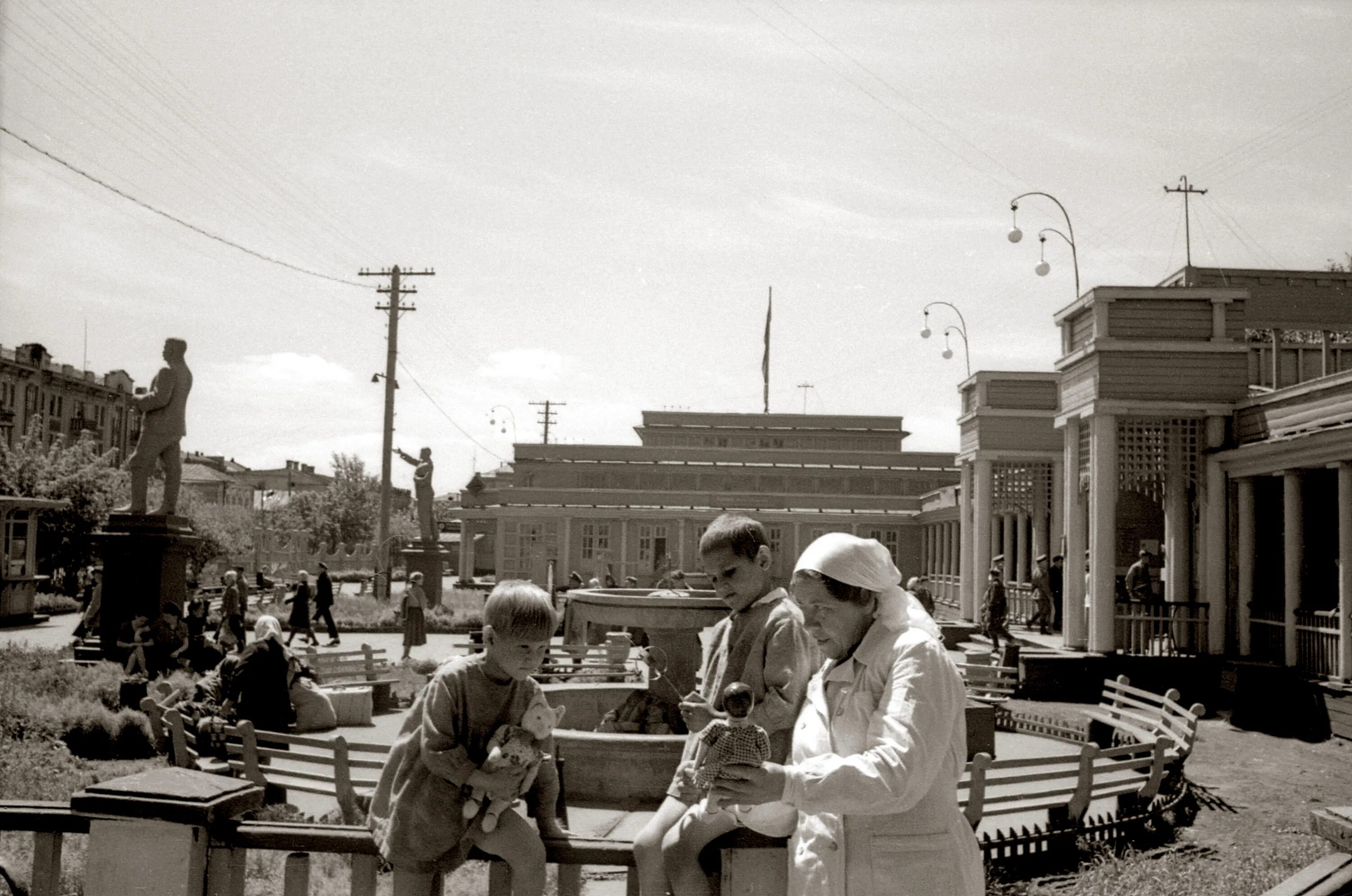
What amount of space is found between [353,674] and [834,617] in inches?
541

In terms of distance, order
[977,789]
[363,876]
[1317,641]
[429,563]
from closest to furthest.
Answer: [363,876] → [977,789] → [1317,641] → [429,563]

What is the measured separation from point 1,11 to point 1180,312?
17.0 metres

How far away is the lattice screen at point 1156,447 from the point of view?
18.8m

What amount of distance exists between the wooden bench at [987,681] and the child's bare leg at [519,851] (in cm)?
1347

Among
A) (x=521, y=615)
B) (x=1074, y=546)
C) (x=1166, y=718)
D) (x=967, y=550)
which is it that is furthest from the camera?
(x=967, y=550)

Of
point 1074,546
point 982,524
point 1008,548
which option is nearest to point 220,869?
point 1074,546

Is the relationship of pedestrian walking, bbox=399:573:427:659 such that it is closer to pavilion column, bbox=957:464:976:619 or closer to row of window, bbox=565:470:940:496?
pavilion column, bbox=957:464:976:619

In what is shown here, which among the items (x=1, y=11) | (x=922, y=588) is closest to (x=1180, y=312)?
(x=922, y=588)

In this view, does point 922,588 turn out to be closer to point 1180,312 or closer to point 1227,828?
point 1180,312

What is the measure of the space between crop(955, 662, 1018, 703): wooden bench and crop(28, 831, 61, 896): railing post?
1366 cm

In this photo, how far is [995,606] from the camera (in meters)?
22.4

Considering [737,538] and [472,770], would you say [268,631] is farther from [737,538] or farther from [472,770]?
[472,770]

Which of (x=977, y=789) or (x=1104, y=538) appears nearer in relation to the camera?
(x=977, y=789)

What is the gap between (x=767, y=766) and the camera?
2857mm
